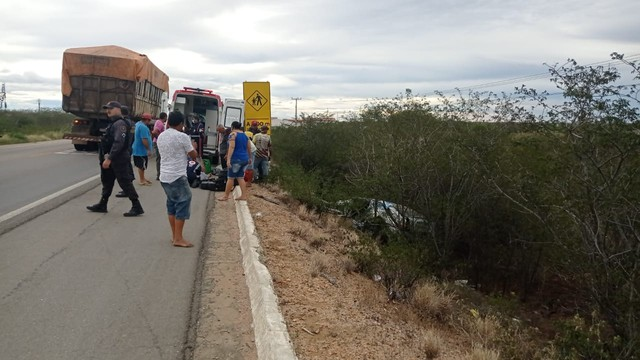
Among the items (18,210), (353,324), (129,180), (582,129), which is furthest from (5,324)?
(582,129)

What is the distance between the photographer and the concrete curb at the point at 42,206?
8.34 m

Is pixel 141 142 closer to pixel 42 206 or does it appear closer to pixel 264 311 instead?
pixel 42 206

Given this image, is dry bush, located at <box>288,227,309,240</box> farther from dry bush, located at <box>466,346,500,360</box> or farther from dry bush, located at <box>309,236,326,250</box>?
dry bush, located at <box>466,346,500,360</box>

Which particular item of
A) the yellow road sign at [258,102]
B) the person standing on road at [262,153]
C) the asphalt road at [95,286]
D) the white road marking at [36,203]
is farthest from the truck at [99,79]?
the asphalt road at [95,286]

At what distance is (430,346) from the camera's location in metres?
4.86

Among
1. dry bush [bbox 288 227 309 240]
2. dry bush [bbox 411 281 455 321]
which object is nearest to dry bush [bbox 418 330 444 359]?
dry bush [bbox 411 281 455 321]

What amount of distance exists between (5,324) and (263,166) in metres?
10.9

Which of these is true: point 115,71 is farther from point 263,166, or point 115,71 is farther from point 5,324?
point 5,324

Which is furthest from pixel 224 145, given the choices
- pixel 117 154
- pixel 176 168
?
pixel 176 168

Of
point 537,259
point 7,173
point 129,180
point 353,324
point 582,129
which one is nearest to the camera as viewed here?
point 353,324

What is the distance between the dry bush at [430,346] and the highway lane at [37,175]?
23.5 feet

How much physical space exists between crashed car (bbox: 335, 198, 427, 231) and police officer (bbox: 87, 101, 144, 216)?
6.16 metres

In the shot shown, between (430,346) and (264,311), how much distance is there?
57.2 inches

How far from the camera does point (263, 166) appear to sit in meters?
15.3
